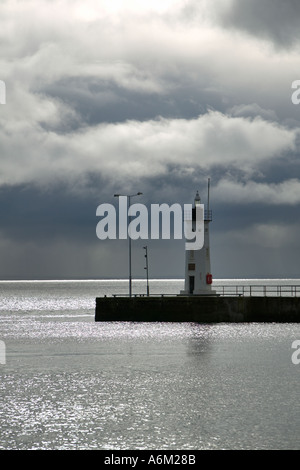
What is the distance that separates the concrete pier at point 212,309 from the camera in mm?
63656

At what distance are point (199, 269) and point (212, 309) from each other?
19.6 feet

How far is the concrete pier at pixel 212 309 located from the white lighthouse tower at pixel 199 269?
A: 4005 millimetres

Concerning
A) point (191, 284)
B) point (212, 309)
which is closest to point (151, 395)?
point (212, 309)

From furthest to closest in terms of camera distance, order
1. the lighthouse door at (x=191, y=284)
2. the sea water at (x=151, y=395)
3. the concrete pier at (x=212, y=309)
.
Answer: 1. the lighthouse door at (x=191, y=284)
2. the concrete pier at (x=212, y=309)
3. the sea water at (x=151, y=395)

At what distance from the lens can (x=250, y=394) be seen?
103 ft

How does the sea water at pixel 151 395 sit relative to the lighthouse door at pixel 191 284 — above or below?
below

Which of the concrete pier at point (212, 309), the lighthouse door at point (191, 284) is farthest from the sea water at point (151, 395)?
the lighthouse door at point (191, 284)

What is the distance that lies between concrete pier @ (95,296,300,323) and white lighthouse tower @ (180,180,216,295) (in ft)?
13.1

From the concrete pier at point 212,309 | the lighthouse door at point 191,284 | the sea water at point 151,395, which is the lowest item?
the sea water at point 151,395

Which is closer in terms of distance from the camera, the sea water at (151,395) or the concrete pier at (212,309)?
the sea water at (151,395)

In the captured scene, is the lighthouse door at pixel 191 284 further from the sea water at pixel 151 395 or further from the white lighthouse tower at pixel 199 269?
the sea water at pixel 151 395

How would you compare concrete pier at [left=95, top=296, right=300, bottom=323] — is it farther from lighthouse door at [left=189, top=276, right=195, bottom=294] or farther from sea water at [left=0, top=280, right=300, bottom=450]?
sea water at [left=0, top=280, right=300, bottom=450]

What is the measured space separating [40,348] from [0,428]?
28.7 m
